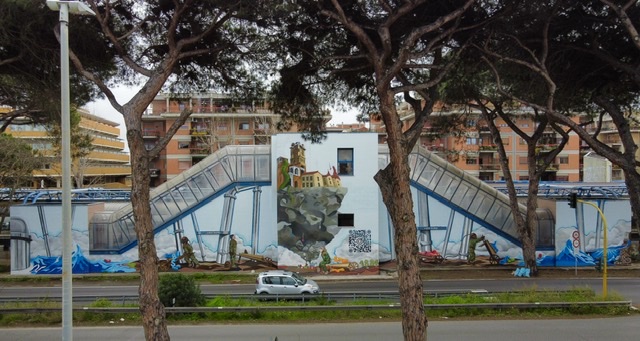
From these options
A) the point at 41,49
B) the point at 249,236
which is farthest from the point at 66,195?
the point at 249,236

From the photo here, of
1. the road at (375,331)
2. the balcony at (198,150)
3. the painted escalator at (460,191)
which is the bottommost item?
the road at (375,331)

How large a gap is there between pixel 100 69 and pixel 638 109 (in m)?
16.7

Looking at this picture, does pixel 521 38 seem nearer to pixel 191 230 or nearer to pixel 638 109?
pixel 638 109

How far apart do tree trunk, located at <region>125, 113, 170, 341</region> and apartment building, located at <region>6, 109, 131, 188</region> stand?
1443 inches

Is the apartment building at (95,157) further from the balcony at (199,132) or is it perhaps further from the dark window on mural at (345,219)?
the dark window on mural at (345,219)

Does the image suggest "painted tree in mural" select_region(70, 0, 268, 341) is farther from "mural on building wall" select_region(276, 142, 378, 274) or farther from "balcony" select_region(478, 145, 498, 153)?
"balcony" select_region(478, 145, 498, 153)

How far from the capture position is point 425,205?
2647 cm

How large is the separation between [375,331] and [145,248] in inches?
269

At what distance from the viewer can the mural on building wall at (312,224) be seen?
82.4 ft

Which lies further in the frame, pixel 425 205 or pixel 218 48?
pixel 425 205

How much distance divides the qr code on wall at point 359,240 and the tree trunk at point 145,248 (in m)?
17.2

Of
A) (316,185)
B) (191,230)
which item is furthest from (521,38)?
(191,230)

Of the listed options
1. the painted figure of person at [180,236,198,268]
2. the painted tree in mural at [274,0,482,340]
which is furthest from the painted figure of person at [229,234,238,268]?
the painted tree in mural at [274,0,482,340]

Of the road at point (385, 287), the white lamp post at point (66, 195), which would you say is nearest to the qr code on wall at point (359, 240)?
the road at point (385, 287)
